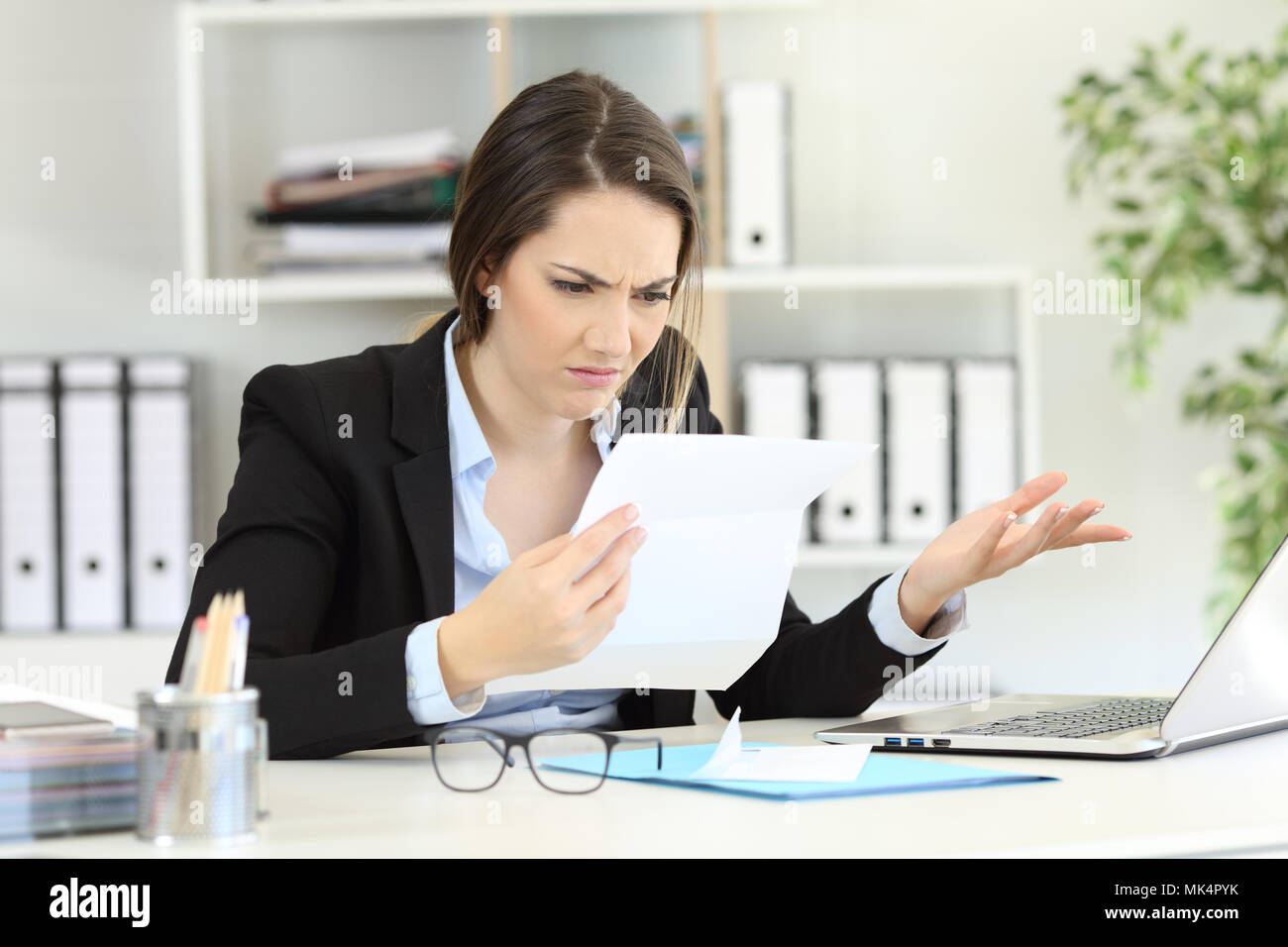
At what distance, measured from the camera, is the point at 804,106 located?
250 cm

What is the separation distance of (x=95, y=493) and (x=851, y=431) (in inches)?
47.2

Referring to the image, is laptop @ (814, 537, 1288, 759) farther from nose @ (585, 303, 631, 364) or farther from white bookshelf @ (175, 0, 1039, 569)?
white bookshelf @ (175, 0, 1039, 569)

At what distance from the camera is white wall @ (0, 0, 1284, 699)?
2.44 m

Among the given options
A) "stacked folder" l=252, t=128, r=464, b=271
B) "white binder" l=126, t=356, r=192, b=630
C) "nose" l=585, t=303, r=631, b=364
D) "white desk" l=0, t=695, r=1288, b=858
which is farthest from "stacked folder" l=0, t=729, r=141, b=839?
"stacked folder" l=252, t=128, r=464, b=271

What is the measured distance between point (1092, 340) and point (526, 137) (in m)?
1.53

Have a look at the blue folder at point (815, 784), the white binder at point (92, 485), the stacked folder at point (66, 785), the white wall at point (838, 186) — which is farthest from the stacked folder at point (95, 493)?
the stacked folder at point (66, 785)

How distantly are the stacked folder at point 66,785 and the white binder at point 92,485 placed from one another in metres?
1.48

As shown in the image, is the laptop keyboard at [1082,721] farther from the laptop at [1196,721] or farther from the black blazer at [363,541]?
the black blazer at [363,541]

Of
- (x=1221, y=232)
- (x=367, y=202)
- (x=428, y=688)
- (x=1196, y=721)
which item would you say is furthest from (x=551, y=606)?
(x=1221, y=232)

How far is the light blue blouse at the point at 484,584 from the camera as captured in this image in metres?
1.24

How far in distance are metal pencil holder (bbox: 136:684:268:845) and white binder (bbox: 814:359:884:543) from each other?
159 cm

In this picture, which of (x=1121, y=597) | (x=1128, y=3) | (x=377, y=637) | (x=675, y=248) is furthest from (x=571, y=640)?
(x=1128, y=3)

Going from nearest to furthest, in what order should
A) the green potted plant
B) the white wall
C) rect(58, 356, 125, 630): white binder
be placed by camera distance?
rect(58, 356, 125, 630): white binder < the green potted plant < the white wall
